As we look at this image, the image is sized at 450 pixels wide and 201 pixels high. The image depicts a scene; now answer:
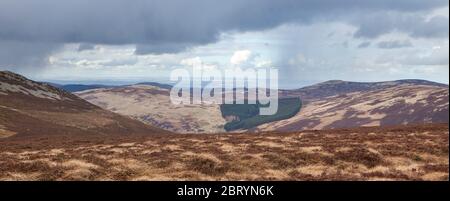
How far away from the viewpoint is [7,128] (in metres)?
99.7

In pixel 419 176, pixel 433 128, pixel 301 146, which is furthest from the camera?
pixel 433 128

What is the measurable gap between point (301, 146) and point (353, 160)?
946 cm

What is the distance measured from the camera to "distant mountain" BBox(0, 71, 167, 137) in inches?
4286

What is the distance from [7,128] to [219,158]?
2996 inches

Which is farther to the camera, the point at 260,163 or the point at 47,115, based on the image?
the point at 47,115

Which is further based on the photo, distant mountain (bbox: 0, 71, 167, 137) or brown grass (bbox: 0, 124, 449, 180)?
distant mountain (bbox: 0, 71, 167, 137)

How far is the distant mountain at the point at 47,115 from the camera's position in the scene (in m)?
109

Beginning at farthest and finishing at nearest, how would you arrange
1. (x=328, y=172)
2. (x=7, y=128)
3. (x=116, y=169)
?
(x=7, y=128)
(x=116, y=169)
(x=328, y=172)

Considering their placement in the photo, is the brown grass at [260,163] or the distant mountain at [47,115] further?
the distant mountain at [47,115]

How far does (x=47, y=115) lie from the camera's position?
435 ft
